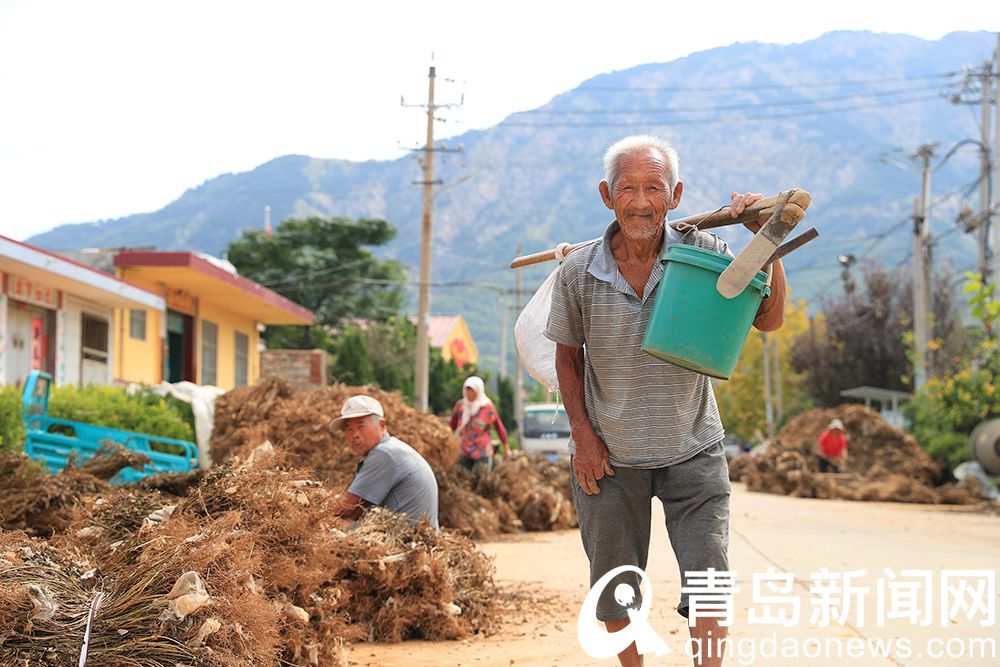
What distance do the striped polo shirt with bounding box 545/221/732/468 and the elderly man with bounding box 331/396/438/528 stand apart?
108 inches

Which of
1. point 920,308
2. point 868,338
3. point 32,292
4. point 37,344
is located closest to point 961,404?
point 920,308

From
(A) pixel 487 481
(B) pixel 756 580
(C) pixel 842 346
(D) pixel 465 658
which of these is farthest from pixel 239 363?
(C) pixel 842 346

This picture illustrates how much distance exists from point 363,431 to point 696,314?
148 inches

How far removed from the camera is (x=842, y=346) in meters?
51.4

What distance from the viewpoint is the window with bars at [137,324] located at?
21.2 metres

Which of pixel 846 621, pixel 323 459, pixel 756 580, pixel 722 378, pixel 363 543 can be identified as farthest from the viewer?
pixel 323 459

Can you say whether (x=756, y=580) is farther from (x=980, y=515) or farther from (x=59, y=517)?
(x=980, y=515)

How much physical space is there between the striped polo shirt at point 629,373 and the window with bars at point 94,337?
50.7 ft

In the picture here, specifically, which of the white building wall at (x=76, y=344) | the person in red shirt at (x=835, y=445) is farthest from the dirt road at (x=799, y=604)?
the person in red shirt at (x=835, y=445)

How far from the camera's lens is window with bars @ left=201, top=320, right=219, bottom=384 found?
24.9 meters

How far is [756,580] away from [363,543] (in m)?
3.62

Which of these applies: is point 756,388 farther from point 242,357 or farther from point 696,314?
point 696,314

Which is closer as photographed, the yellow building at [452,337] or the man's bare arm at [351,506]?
the man's bare arm at [351,506]
